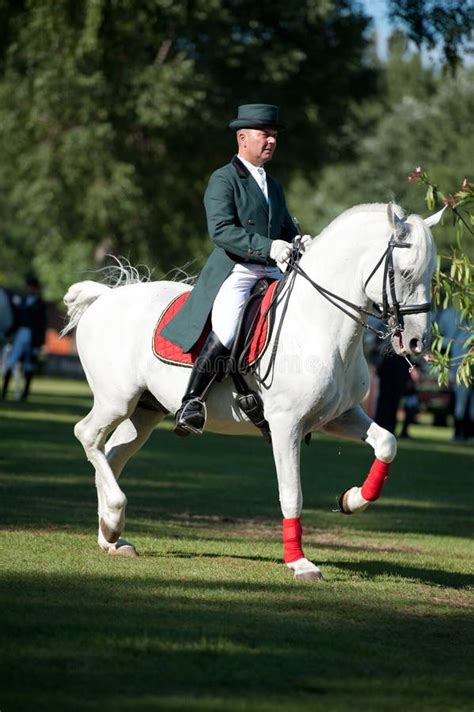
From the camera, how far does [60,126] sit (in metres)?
45.8

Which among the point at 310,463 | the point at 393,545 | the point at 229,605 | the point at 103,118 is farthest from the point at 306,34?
the point at 229,605

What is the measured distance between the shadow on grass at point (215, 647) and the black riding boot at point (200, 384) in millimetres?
1258

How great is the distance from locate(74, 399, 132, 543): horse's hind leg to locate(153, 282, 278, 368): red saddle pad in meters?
0.70

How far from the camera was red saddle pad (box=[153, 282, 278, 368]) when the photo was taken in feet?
30.9

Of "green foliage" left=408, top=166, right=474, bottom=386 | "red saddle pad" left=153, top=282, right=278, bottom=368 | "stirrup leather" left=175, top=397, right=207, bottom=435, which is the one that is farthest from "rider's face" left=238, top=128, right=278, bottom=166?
"stirrup leather" left=175, top=397, right=207, bottom=435

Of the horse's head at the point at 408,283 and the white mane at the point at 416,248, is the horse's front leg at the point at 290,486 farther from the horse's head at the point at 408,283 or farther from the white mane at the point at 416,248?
the white mane at the point at 416,248

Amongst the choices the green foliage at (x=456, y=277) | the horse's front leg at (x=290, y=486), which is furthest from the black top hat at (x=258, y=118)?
the horse's front leg at (x=290, y=486)

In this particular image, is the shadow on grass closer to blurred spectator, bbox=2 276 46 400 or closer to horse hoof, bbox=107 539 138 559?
horse hoof, bbox=107 539 138 559

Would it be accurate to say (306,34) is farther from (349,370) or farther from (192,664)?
(192,664)

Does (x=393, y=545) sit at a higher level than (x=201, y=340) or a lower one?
lower

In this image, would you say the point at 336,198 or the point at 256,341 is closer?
the point at 256,341

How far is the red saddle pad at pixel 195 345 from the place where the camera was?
9.43 meters

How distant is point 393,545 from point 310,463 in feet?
25.5

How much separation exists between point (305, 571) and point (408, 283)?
2.03 meters
